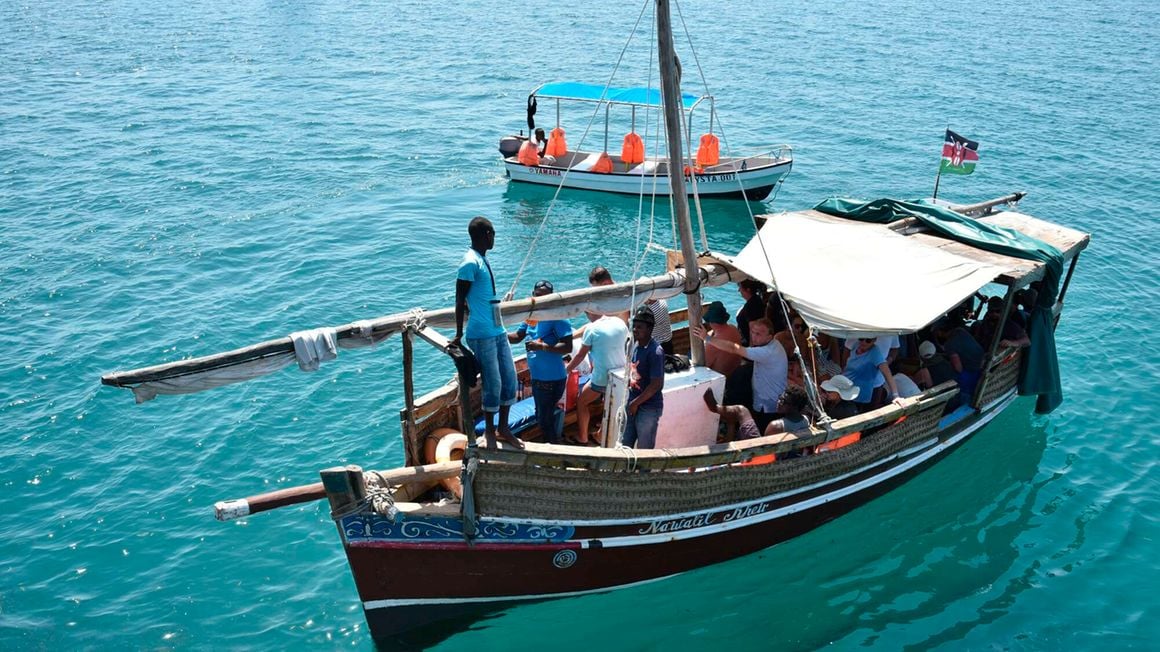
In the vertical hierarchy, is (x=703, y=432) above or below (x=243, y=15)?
below

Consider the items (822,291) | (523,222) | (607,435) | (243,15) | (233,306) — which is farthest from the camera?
(243,15)

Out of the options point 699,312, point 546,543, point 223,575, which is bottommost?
point 223,575

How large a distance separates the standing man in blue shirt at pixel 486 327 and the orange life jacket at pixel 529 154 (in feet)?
59.5

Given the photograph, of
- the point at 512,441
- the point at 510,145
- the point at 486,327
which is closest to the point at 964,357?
the point at 512,441

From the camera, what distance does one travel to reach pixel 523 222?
24688mm

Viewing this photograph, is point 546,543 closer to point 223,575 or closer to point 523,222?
point 223,575

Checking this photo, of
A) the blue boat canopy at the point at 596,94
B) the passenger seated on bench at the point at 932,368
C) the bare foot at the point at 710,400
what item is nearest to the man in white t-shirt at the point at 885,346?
the passenger seated on bench at the point at 932,368

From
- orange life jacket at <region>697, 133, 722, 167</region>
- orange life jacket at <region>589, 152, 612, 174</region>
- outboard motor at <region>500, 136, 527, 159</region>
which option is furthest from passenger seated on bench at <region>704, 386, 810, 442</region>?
outboard motor at <region>500, 136, 527, 159</region>

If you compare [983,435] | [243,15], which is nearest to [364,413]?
[983,435]

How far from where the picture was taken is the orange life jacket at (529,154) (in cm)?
2641

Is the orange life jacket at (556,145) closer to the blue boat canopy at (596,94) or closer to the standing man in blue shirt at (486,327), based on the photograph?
the blue boat canopy at (596,94)

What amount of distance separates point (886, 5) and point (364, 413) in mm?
56472

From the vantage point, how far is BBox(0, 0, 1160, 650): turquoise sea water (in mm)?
10906

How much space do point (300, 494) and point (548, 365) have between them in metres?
3.09
